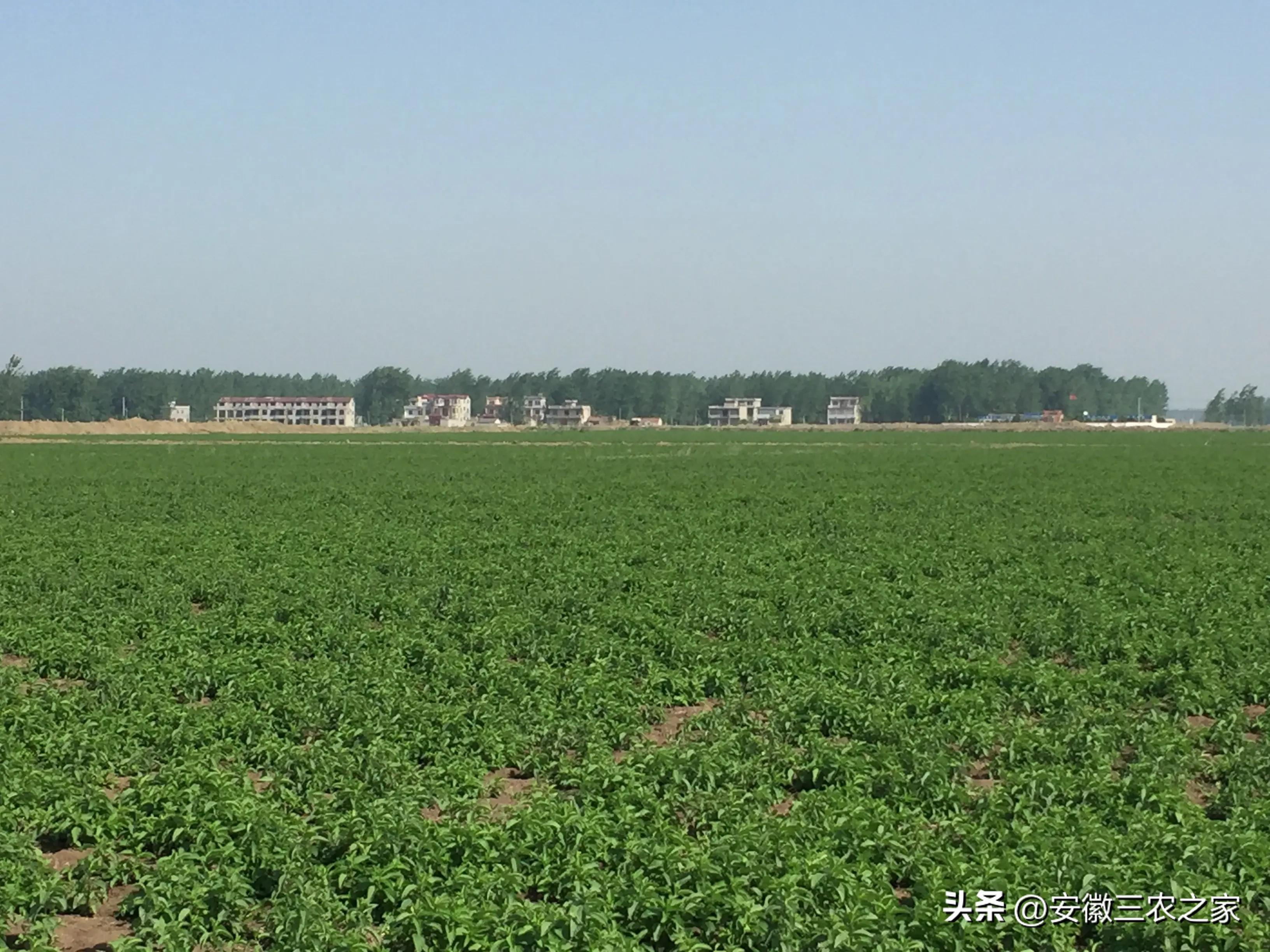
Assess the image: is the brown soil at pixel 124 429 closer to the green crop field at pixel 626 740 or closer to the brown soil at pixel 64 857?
the green crop field at pixel 626 740

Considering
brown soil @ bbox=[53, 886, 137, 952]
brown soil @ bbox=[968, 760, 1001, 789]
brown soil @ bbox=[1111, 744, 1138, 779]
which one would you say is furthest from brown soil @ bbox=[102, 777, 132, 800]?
brown soil @ bbox=[1111, 744, 1138, 779]

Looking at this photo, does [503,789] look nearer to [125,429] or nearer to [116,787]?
[116,787]

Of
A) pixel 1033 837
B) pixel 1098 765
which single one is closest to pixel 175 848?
pixel 1033 837

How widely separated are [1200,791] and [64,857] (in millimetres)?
9238

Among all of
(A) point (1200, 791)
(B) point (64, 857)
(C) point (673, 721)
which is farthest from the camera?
(C) point (673, 721)

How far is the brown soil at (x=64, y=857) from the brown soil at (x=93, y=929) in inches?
28.3

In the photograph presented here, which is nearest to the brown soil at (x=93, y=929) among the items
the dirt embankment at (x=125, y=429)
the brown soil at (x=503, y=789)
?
the brown soil at (x=503, y=789)

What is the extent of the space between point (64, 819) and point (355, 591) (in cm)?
1149

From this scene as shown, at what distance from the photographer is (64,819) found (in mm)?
10023

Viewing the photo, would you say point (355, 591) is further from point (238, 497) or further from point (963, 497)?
point (963, 497)

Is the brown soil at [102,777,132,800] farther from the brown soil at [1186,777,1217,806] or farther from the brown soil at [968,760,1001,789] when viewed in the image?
the brown soil at [1186,777,1217,806]

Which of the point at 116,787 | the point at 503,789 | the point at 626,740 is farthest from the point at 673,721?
the point at 116,787

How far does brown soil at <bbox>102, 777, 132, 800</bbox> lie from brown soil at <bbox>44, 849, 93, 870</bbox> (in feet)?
3.20

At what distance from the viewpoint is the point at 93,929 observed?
27.9 feet
